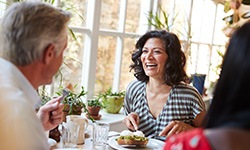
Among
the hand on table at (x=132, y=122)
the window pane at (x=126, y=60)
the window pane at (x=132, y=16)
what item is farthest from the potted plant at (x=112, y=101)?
the hand on table at (x=132, y=122)

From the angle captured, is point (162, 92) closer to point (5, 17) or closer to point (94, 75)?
point (94, 75)

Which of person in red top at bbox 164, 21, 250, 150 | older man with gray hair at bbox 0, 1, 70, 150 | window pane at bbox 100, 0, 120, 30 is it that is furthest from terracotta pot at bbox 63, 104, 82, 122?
person in red top at bbox 164, 21, 250, 150

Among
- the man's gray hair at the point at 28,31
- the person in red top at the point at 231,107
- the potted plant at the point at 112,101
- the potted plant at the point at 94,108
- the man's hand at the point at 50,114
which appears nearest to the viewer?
the person in red top at the point at 231,107

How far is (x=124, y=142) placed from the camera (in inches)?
65.6

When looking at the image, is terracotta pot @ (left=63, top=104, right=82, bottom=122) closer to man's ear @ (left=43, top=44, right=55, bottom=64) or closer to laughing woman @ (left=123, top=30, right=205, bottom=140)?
laughing woman @ (left=123, top=30, right=205, bottom=140)

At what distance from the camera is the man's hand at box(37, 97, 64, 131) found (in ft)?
4.63

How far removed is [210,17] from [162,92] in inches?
119

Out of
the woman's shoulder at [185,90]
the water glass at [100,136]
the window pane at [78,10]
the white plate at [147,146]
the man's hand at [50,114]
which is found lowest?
the white plate at [147,146]

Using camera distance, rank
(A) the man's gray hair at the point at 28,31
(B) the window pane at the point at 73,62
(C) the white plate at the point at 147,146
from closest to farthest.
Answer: (A) the man's gray hair at the point at 28,31
(C) the white plate at the point at 147,146
(B) the window pane at the point at 73,62

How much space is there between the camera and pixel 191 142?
2.51 feet

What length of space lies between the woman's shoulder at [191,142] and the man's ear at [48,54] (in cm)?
46

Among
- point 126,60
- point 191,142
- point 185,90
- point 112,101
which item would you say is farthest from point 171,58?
point 191,142

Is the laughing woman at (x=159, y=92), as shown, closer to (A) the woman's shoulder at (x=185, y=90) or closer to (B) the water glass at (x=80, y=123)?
Answer: (A) the woman's shoulder at (x=185, y=90)

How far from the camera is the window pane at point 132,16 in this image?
348cm
